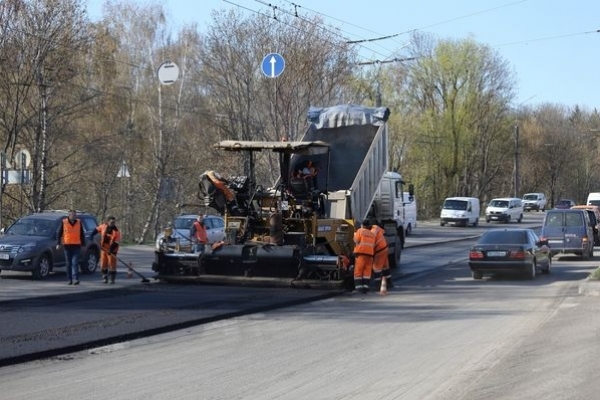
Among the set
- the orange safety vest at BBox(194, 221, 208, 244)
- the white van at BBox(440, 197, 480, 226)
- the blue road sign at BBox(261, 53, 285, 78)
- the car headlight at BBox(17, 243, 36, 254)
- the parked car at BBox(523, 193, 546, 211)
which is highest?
the blue road sign at BBox(261, 53, 285, 78)

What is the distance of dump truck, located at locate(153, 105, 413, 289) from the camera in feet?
66.8

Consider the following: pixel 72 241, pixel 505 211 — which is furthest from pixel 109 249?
pixel 505 211

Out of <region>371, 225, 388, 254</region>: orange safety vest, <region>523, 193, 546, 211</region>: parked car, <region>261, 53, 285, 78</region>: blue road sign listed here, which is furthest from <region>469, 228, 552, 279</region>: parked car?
<region>523, 193, 546, 211</region>: parked car

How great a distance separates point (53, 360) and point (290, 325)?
4.55m

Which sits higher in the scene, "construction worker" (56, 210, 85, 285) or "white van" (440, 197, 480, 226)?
"white van" (440, 197, 480, 226)

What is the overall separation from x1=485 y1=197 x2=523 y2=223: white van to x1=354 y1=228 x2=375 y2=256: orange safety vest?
1752 inches

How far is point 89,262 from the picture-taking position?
24.7m

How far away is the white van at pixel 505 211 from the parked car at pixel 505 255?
3922 centimetres

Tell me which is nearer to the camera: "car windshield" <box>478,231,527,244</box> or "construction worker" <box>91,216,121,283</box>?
"construction worker" <box>91,216,121,283</box>

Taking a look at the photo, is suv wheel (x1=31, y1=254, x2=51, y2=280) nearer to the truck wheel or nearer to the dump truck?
the dump truck

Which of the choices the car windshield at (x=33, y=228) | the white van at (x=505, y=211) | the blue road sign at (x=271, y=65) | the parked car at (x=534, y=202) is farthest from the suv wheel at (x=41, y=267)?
the parked car at (x=534, y=202)

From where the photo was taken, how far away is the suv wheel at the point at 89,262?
80.5 feet

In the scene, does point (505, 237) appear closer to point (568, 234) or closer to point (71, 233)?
point (568, 234)

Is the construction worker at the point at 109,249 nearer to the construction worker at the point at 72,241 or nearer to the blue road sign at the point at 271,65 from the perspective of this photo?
the construction worker at the point at 72,241
